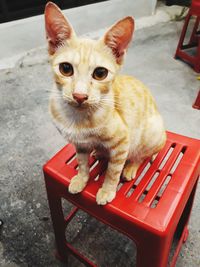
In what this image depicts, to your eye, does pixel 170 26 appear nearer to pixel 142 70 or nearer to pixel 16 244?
pixel 142 70

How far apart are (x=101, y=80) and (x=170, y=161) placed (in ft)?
1.59

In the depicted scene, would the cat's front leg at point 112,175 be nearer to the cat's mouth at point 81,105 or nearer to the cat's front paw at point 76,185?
the cat's front paw at point 76,185

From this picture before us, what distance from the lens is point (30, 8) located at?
9.07 ft

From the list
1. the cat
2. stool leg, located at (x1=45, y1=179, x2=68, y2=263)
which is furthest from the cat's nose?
stool leg, located at (x1=45, y1=179, x2=68, y2=263)

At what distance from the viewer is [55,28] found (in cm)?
80

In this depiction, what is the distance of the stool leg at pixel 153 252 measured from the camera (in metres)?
0.82

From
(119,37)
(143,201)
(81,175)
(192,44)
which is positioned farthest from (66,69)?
(192,44)

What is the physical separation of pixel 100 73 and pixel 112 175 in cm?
34

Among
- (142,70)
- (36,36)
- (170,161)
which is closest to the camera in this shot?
(170,161)

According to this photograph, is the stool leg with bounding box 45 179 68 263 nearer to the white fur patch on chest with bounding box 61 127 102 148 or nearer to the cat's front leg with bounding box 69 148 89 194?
the cat's front leg with bounding box 69 148 89 194

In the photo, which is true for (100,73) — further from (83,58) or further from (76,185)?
(76,185)

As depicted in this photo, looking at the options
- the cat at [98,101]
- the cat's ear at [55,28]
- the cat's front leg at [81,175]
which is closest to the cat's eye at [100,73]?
the cat at [98,101]

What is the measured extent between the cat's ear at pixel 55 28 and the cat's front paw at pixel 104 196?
464mm

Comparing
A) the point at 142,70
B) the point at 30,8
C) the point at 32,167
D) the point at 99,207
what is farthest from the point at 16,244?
the point at 30,8
